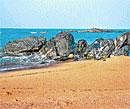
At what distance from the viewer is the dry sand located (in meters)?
11.8

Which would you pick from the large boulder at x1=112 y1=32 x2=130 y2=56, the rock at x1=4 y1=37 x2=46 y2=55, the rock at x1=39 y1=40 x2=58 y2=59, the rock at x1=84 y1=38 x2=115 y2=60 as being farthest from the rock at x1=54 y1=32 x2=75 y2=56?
the large boulder at x1=112 y1=32 x2=130 y2=56

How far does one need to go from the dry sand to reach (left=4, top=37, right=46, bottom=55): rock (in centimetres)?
1425

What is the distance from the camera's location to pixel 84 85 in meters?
15.4

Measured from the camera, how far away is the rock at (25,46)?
3445 cm

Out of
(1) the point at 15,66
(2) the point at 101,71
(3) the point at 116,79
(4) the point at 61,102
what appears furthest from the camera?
(1) the point at 15,66

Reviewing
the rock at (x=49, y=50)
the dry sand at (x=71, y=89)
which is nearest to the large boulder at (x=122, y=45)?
the rock at (x=49, y=50)

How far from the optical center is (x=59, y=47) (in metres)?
31.2

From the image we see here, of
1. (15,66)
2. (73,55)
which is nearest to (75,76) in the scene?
(15,66)

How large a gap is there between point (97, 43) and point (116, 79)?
48.7 feet

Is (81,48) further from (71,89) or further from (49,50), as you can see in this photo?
(71,89)

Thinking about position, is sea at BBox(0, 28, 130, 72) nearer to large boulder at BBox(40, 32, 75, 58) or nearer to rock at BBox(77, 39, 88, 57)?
large boulder at BBox(40, 32, 75, 58)

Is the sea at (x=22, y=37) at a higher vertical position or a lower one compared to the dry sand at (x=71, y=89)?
lower

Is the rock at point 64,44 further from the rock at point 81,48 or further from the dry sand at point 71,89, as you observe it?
the dry sand at point 71,89

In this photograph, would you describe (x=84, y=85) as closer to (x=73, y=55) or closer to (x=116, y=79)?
(x=116, y=79)
